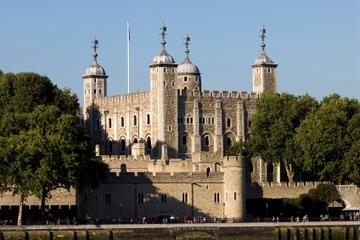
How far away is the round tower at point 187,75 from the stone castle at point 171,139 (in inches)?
3.5

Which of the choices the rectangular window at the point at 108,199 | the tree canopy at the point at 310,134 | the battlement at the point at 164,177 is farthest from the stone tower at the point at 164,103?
the rectangular window at the point at 108,199

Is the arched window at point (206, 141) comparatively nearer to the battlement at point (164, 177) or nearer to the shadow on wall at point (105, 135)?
the shadow on wall at point (105, 135)

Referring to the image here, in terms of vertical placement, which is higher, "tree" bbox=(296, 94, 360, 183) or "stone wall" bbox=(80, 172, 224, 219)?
"tree" bbox=(296, 94, 360, 183)

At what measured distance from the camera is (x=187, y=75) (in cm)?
12794

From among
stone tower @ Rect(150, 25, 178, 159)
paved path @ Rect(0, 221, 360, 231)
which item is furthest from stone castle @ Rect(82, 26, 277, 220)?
paved path @ Rect(0, 221, 360, 231)

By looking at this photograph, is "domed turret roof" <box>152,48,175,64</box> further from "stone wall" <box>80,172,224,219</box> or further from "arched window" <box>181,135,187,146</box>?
"stone wall" <box>80,172,224,219</box>

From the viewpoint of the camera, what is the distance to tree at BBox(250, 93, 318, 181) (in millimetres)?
110188

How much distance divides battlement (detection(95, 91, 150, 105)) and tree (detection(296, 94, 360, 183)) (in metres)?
21.7

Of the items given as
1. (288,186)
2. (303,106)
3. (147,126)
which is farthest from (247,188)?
(147,126)

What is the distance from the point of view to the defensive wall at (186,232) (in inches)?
3056

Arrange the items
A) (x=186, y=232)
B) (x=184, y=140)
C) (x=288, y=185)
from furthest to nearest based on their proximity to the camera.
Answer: (x=184, y=140) < (x=288, y=185) < (x=186, y=232)

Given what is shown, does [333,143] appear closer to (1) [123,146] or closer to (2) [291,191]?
(2) [291,191]

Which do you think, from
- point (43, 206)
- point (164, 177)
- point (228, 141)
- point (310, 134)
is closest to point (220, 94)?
point (228, 141)

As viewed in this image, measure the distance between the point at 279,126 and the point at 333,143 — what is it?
9.68 metres
